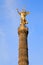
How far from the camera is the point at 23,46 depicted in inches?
1219

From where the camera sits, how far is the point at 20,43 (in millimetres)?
31438

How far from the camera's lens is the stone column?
30.0m

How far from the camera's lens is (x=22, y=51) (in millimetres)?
30609

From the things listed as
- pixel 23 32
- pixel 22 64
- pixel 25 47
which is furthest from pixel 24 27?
pixel 22 64

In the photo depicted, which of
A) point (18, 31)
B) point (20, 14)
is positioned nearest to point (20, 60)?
point (18, 31)

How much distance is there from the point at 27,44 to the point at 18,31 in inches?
92.4

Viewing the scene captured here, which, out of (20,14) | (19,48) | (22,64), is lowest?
(22,64)

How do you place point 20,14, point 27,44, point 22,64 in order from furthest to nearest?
point 20,14
point 27,44
point 22,64

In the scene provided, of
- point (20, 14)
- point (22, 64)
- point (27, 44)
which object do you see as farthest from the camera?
point (20, 14)

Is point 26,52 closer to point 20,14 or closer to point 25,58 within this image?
point 25,58

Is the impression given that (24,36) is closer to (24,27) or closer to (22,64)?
(24,27)

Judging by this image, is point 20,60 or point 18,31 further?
point 18,31

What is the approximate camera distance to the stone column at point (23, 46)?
98.4 ft

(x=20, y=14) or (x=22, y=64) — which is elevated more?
(x=20, y=14)
